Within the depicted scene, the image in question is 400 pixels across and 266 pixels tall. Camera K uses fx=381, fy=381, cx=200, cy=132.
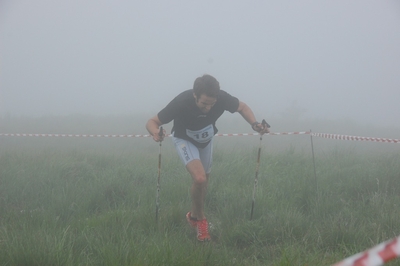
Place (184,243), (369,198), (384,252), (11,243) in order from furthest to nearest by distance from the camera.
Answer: (369,198) → (184,243) → (11,243) → (384,252)

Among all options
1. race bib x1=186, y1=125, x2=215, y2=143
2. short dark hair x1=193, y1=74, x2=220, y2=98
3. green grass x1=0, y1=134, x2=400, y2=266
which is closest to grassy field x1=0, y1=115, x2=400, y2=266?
green grass x1=0, y1=134, x2=400, y2=266

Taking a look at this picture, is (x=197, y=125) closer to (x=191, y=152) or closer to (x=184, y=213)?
Result: (x=191, y=152)

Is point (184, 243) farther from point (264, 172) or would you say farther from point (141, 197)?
point (264, 172)

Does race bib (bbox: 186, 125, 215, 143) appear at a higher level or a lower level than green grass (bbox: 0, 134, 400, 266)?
higher

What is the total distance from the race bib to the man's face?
26 cm

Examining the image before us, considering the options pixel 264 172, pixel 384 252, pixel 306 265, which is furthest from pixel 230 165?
pixel 384 252

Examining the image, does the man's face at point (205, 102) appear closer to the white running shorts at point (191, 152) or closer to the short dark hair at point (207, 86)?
the short dark hair at point (207, 86)

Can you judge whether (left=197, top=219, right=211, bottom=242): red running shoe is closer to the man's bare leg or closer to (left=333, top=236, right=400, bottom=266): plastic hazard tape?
the man's bare leg

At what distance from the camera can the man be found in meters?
4.41

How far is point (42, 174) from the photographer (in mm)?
6754

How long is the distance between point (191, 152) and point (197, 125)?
343 mm

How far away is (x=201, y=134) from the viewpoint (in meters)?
4.77

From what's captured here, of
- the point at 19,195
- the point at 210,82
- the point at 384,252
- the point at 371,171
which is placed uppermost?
the point at 210,82

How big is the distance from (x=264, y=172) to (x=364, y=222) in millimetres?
2733
